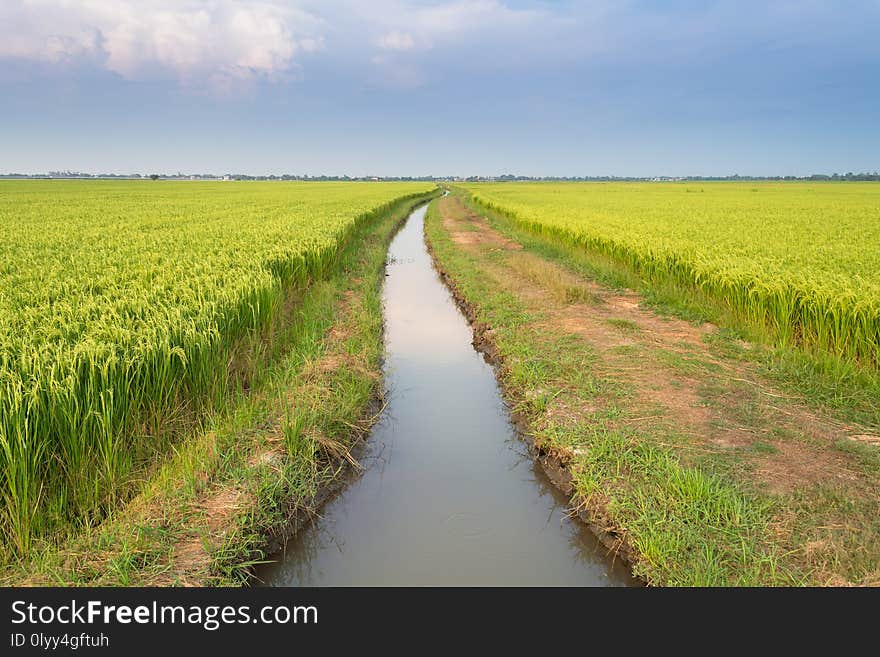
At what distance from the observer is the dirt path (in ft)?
14.2

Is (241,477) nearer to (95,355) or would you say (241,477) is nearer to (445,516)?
(95,355)

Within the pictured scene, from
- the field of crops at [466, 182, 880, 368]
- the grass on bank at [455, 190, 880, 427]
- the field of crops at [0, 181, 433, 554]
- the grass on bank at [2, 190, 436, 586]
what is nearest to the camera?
the grass on bank at [2, 190, 436, 586]

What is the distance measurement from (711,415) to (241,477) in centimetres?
457

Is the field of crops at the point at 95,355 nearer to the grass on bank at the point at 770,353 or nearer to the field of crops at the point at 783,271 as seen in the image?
the grass on bank at the point at 770,353

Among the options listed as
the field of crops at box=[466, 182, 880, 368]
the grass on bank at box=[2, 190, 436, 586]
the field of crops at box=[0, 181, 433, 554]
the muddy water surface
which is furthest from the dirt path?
the field of crops at box=[0, 181, 433, 554]

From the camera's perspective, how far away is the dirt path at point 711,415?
4340 millimetres

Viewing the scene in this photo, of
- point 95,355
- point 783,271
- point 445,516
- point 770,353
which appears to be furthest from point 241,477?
point 783,271

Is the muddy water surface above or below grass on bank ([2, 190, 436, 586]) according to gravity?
below

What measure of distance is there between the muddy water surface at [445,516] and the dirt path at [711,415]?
2.00 feet

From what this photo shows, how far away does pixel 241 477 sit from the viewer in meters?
4.62

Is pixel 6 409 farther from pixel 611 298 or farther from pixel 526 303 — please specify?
pixel 611 298

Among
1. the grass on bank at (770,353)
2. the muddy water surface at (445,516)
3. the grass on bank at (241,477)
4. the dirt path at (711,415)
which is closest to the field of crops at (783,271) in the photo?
the grass on bank at (770,353)

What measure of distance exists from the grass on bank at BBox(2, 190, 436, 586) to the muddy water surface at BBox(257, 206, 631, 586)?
0.32 meters

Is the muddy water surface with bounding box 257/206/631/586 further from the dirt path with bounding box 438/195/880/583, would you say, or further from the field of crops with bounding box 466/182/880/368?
the field of crops with bounding box 466/182/880/368
